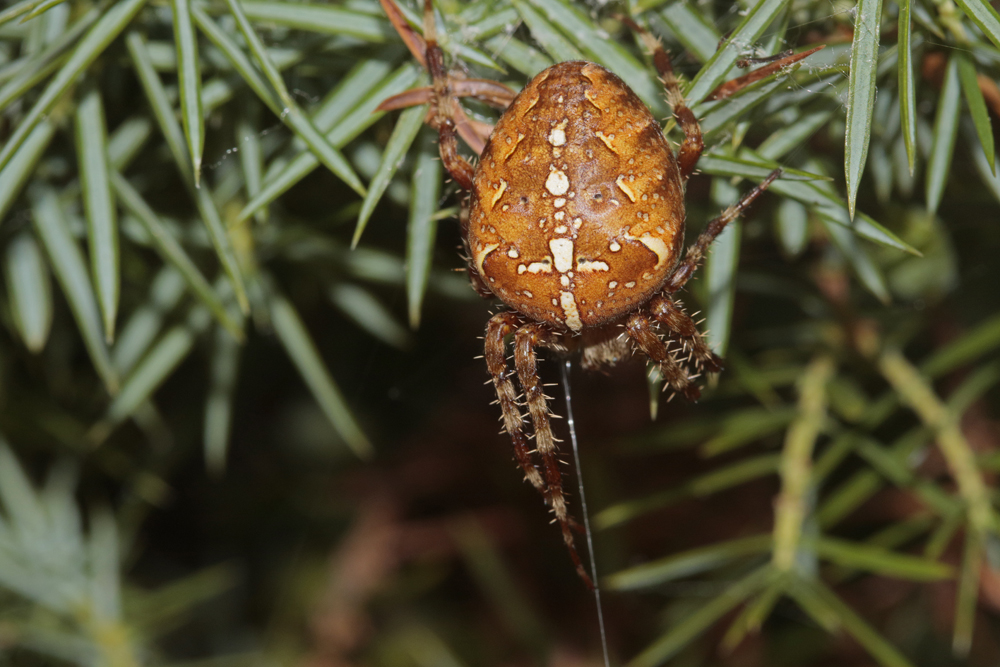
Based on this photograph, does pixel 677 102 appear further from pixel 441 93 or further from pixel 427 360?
pixel 427 360

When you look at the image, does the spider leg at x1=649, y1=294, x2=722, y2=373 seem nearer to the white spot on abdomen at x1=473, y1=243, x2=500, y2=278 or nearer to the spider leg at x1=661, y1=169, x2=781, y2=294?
the spider leg at x1=661, y1=169, x2=781, y2=294

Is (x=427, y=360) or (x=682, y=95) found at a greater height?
(x=427, y=360)

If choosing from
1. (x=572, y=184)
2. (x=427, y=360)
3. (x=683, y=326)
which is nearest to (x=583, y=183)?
(x=572, y=184)

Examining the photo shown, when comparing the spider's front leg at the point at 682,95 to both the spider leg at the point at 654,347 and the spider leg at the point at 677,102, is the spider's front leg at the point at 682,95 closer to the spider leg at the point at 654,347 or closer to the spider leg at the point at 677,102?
the spider leg at the point at 677,102

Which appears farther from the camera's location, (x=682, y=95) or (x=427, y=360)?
(x=427, y=360)

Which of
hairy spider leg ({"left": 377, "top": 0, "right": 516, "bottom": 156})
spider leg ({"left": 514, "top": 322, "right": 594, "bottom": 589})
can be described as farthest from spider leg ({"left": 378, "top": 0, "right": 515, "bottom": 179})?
spider leg ({"left": 514, "top": 322, "right": 594, "bottom": 589})

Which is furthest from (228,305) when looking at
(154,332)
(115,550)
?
(115,550)

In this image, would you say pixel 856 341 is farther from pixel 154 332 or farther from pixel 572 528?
pixel 154 332

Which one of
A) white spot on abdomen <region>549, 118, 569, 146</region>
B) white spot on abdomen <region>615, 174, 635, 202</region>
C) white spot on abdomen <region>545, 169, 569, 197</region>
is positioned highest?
white spot on abdomen <region>549, 118, 569, 146</region>
